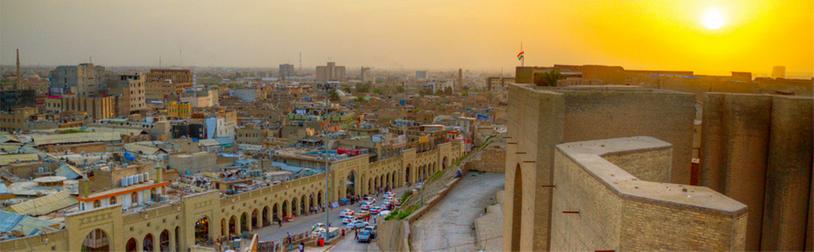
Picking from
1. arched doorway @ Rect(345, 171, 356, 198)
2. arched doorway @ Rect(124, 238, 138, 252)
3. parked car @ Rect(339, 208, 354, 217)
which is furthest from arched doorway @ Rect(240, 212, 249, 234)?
arched doorway @ Rect(345, 171, 356, 198)

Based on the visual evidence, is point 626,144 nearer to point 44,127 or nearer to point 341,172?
point 341,172

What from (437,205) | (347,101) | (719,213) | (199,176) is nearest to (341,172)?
(199,176)

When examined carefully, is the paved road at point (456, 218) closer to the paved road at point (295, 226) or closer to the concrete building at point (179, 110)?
the paved road at point (295, 226)

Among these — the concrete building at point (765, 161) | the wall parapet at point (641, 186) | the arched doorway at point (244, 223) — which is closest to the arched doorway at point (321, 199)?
the arched doorway at point (244, 223)

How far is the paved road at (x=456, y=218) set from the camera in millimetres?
16855

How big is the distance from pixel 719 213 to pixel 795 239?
173 inches

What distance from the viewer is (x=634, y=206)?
563 centimetres

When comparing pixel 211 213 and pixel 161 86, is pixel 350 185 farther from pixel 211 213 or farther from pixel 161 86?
pixel 161 86

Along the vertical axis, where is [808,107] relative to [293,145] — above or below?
above

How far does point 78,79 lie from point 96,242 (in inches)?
2569

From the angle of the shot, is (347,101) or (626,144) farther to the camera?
(347,101)

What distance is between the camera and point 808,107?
333 inches

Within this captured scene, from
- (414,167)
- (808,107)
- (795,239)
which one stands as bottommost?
(414,167)

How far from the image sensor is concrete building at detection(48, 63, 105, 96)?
75.9 m
